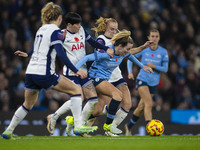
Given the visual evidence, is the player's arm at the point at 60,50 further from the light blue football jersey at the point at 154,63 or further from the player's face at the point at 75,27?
the light blue football jersey at the point at 154,63

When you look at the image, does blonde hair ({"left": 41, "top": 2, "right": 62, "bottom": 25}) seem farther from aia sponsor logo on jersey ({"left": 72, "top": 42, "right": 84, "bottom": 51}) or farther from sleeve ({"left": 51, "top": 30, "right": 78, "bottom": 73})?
aia sponsor logo on jersey ({"left": 72, "top": 42, "right": 84, "bottom": 51})

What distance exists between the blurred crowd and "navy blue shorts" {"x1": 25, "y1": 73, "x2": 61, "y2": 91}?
478 cm

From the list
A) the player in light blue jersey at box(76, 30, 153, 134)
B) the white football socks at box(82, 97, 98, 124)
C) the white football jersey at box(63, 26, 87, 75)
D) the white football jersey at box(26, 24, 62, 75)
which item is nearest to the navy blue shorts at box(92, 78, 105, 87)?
the player in light blue jersey at box(76, 30, 153, 134)

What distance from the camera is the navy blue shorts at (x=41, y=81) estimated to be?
20.7ft

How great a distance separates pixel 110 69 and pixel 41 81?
1921mm

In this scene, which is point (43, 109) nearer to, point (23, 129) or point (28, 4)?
point (23, 129)

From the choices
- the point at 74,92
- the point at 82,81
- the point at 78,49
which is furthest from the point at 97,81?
the point at 74,92

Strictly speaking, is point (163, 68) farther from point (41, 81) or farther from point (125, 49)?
point (41, 81)

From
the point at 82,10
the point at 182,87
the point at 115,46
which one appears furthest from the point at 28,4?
the point at 115,46

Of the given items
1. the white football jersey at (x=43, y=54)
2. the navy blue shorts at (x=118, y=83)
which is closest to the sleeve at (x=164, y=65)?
the navy blue shorts at (x=118, y=83)

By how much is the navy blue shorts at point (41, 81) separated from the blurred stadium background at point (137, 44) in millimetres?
4098

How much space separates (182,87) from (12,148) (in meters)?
9.14

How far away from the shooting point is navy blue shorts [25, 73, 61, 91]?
6.32 meters

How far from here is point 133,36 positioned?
563 inches
